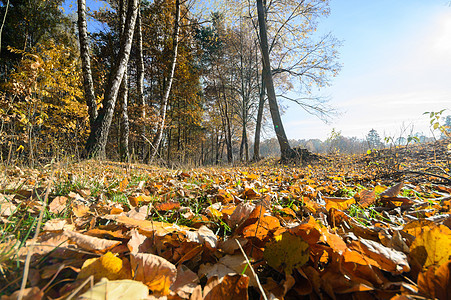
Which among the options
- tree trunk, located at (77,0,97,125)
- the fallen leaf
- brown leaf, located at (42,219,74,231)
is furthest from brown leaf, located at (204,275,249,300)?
tree trunk, located at (77,0,97,125)

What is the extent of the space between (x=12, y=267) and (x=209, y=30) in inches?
637

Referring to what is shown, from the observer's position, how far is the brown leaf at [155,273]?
0.46 metres

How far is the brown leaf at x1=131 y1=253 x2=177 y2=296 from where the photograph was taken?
46 cm

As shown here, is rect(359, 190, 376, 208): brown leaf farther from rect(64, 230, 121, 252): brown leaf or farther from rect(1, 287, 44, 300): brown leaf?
rect(1, 287, 44, 300): brown leaf

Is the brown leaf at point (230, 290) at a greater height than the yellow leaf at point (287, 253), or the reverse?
the yellow leaf at point (287, 253)

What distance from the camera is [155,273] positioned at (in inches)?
18.6

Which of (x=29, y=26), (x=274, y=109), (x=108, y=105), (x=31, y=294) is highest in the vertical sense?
(x=29, y=26)

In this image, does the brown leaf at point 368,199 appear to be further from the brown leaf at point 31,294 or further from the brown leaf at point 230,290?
the brown leaf at point 31,294

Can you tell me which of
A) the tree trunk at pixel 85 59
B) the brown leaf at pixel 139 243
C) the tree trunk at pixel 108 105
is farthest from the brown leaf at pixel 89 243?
the tree trunk at pixel 85 59

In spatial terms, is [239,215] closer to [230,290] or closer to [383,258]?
[230,290]

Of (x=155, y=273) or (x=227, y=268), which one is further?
(x=227, y=268)

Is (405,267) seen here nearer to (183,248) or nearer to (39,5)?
(183,248)

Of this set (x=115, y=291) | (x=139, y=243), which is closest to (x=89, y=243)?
(x=139, y=243)

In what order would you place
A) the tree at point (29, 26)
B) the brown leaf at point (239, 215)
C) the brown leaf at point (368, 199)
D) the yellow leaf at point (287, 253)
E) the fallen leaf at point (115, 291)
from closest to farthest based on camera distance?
the fallen leaf at point (115, 291)
the yellow leaf at point (287, 253)
the brown leaf at point (239, 215)
the brown leaf at point (368, 199)
the tree at point (29, 26)
